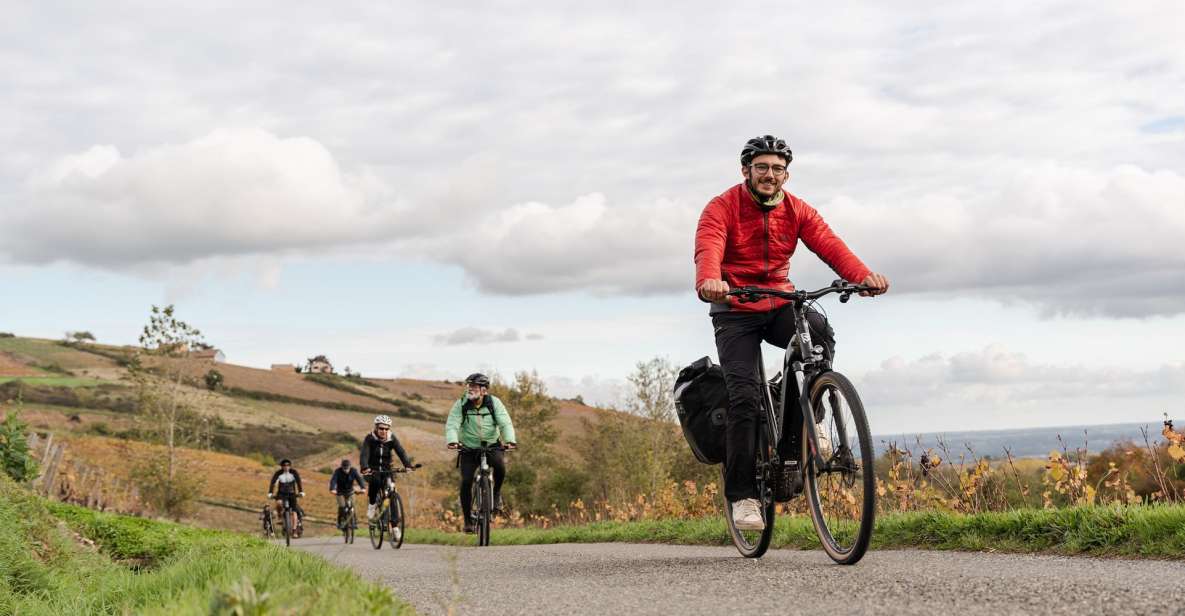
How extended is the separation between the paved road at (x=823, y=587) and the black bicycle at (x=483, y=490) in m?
6.79

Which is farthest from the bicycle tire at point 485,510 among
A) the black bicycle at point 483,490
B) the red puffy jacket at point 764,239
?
the red puffy jacket at point 764,239

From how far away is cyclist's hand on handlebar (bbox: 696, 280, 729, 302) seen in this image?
6090 mm

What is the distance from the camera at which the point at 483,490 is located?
14.1m

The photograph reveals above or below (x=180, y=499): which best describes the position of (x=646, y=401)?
above

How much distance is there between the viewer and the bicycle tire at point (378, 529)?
1633cm

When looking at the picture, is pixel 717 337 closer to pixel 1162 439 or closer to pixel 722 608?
pixel 722 608

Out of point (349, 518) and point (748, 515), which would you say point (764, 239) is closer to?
point (748, 515)

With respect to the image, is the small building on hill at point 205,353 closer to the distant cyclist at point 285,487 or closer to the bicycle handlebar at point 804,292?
the distant cyclist at point 285,487

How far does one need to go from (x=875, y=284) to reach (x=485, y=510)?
870 centimetres

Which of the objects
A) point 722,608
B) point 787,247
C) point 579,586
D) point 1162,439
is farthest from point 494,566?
point 1162,439

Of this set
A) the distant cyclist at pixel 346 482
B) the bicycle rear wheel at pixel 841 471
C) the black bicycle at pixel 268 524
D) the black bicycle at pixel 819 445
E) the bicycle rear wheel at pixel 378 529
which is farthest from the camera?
the black bicycle at pixel 268 524

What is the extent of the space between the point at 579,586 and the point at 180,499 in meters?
35.8

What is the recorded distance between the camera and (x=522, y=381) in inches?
2120

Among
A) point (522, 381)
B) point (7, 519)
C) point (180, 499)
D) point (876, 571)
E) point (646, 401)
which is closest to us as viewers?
point (876, 571)
